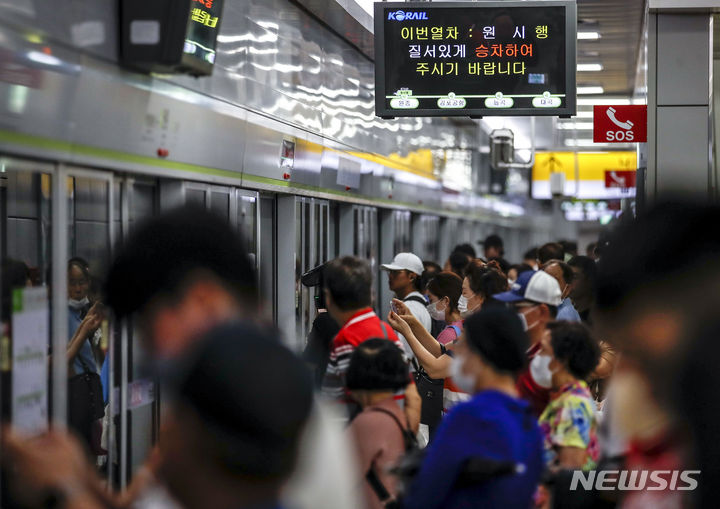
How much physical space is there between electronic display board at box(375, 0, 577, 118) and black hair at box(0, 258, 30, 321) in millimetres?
4322

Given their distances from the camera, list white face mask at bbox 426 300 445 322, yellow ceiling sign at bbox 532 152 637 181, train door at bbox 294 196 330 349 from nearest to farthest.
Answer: white face mask at bbox 426 300 445 322
train door at bbox 294 196 330 349
yellow ceiling sign at bbox 532 152 637 181

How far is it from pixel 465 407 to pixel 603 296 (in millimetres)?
1079

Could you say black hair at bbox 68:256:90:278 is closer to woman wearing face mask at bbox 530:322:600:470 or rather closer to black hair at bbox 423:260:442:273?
woman wearing face mask at bbox 530:322:600:470

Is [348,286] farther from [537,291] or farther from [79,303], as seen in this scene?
[79,303]

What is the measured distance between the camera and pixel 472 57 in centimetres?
860

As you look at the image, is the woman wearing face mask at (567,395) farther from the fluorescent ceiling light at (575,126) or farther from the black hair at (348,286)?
the fluorescent ceiling light at (575,126)

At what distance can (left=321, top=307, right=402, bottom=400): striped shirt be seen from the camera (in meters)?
4.30

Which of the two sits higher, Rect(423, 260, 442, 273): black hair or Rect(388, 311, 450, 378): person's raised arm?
Rect(423, 260, 442, 273): black hair

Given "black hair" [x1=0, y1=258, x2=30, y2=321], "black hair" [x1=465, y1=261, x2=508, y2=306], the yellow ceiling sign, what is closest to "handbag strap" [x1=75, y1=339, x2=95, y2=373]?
"black hair" [x1=0, y1=258, x2=30, y2=321]

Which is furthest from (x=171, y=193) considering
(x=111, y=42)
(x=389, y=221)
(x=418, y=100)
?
(x=389, y=221)

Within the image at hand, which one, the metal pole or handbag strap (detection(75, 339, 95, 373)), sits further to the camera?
handbag strap (detection(75, 339, 95, 373))

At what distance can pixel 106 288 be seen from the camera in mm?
2154

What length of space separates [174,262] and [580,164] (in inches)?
885

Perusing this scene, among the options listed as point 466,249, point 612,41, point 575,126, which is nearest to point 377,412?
point 466,249
